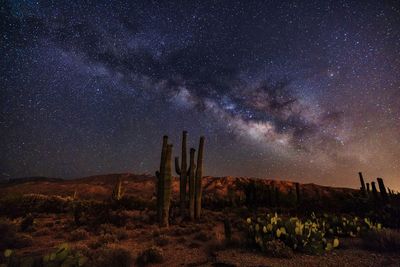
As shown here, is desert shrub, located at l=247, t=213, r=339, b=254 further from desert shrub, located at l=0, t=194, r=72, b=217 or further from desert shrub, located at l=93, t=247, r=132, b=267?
desert shrub, located at l=0, t=194, r=72, b=217

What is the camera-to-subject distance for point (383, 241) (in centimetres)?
684

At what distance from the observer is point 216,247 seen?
24.8 ft

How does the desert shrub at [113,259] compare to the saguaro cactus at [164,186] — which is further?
the saguaro cactus at [164,186]

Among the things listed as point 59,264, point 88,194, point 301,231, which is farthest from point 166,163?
point 88,194

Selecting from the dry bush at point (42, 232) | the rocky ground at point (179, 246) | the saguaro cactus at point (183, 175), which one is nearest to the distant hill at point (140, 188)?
the saguaro cactus at point (183, 175)

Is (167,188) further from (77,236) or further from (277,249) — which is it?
(277,249)

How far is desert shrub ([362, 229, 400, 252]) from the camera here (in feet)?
21.8

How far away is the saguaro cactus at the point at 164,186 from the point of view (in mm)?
12094

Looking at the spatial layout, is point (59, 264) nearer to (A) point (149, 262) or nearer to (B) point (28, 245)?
(A) point (149, 262)

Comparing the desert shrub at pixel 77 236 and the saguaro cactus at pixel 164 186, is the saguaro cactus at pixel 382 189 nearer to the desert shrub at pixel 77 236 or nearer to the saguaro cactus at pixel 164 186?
the saguaro cactus at pixel 164 186

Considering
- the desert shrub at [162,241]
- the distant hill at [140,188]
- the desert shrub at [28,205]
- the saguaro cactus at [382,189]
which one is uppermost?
the distant hill at [140,188]

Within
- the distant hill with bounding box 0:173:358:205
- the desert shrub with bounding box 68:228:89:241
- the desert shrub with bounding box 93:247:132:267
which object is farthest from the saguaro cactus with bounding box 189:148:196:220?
the distant hill with bounding box 0:173:358:205

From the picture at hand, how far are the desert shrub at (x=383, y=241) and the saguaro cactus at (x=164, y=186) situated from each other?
7.83 metres

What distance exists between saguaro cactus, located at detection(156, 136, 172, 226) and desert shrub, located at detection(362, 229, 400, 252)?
25.7 feet
